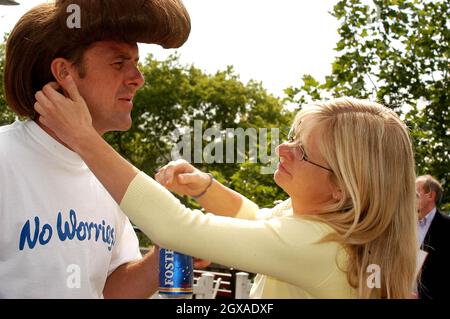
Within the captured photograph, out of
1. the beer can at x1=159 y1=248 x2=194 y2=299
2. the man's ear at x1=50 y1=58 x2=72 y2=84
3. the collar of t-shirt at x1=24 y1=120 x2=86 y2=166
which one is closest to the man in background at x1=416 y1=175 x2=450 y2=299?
the beer can at x1=159 y1=248 x2=194 y2=299

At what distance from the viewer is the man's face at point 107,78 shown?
3146 millimetres

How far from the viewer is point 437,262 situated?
6.55 metres

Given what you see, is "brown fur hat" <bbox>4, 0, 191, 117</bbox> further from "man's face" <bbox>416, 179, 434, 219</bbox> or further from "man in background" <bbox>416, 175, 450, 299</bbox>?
"man's face" <bbox>416, 179, 434, 219</bbox>

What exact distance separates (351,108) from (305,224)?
485 millimetres

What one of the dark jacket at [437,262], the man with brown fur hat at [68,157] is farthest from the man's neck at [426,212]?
the man with brown fur hat at [68,157]

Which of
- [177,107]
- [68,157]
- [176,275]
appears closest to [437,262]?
[176,275]

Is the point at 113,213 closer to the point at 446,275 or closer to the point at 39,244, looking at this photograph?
the point at 39,244

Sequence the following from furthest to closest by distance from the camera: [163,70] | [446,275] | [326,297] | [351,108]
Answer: [163,70], [446,275], [351,108], [326,297]

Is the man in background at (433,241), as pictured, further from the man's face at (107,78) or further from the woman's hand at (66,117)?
the woman's hand at (66,117)

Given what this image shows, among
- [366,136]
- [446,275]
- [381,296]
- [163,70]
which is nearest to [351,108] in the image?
[366,136]

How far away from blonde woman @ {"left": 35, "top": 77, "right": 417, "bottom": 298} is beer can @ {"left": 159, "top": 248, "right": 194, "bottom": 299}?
382mm

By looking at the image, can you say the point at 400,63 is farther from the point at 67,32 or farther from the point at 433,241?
the point at 67,32

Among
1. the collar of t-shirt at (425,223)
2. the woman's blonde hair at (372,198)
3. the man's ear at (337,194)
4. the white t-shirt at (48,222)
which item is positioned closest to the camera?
the woman's blonde hair at (372,198)

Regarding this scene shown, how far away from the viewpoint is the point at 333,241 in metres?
2.48
